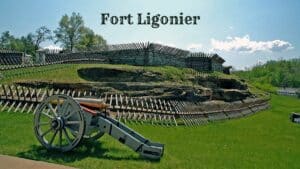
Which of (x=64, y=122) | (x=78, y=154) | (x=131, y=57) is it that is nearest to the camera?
(x=78, y=154)

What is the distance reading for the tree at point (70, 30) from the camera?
7038 cm

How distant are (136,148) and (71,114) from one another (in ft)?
6.13

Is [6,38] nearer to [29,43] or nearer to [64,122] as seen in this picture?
[29,43]

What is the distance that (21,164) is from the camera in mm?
7707

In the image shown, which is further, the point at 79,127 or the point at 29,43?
the point at 29,43

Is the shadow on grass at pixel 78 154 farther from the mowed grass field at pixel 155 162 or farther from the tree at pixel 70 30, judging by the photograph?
the tree at pixel 70 30

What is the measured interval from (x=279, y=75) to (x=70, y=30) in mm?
87474

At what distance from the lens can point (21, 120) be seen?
14.0 meters

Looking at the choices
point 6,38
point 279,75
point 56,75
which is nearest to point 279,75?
point 279,75

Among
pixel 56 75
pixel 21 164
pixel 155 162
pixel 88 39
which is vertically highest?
pixel 88 39

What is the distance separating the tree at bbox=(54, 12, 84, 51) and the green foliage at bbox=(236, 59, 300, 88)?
55321mm

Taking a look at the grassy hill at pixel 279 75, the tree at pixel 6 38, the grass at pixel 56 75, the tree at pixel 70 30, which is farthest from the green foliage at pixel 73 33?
the grassy hill at pixel 279 75

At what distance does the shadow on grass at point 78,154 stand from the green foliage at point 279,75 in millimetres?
101331

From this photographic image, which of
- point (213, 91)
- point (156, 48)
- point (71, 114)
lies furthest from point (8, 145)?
point (156, 48)
